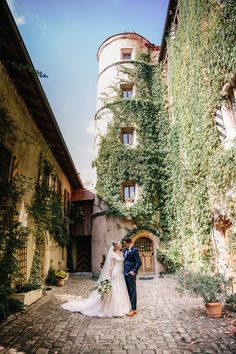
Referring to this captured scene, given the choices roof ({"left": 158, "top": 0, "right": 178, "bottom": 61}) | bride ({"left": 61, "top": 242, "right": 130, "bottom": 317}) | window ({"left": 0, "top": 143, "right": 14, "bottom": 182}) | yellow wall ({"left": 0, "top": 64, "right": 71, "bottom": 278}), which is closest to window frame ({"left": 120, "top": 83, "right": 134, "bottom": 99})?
roof ({"left": 158, "top": 0, "right": 178, "bottom": 61})

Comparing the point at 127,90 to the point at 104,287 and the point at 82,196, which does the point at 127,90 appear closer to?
the point at 82,196

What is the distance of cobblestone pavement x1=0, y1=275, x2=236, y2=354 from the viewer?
12.6ft

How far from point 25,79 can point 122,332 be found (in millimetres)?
6888

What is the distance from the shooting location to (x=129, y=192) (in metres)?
14.7

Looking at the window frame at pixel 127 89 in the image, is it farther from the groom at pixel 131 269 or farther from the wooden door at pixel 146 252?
the groom at pixel 131 269

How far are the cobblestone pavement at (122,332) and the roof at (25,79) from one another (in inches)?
223

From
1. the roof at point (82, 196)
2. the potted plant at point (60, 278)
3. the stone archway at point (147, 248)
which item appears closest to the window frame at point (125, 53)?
the roof at point (82, 196)

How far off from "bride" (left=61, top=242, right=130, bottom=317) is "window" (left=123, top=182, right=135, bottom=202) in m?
7.99

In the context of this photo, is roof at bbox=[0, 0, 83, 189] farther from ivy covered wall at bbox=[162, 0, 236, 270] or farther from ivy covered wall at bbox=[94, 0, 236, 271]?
ivy covered wall at bbox=[162, 0, 236, 270]

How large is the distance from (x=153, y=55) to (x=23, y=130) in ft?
47.7

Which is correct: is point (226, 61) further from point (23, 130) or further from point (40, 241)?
point (40, 241)

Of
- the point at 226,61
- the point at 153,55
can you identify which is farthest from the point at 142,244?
the point at 153,55

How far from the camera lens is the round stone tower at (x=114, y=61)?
17.1 meters

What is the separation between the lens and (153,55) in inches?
736
